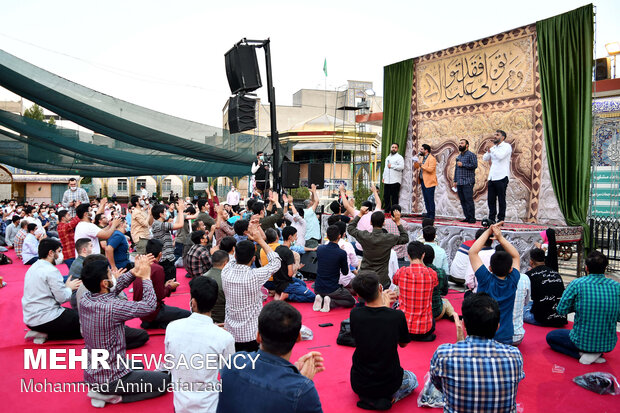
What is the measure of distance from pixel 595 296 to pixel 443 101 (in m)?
7.60

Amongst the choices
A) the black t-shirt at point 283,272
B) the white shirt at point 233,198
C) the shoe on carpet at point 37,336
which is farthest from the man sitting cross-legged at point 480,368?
the white shirt at point 233,198

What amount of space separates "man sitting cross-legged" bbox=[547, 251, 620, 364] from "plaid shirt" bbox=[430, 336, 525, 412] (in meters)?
2.11

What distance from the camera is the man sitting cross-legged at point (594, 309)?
376cm

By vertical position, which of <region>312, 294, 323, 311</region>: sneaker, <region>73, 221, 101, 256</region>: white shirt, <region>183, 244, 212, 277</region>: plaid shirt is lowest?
<region>312, 294, 323, 311</region>: sneaker

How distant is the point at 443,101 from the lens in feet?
34.9

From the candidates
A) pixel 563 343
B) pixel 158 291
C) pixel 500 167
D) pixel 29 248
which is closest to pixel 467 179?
pixel 500 167

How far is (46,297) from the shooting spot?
13.8ft

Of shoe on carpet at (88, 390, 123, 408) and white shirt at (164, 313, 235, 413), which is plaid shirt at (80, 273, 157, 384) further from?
white shirt at (164, 313, 235, 413)

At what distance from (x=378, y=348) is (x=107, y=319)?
1772mm

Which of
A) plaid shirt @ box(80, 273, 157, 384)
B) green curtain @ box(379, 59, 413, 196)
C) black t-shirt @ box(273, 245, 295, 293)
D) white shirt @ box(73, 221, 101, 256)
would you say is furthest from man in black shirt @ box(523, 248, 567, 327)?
green curtain @ box(379, 59, 413, 196)

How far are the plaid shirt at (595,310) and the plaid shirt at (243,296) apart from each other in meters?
2.53

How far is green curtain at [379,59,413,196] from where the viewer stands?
11359 mm

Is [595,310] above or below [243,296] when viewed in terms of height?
below

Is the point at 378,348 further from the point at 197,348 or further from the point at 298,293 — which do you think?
the point at 298,293
